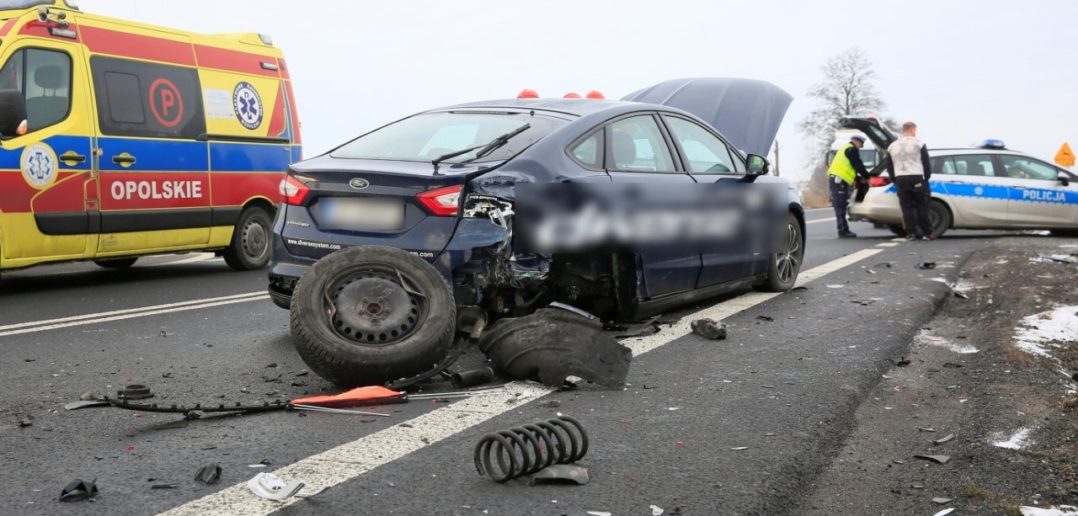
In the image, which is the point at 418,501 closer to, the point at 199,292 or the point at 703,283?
the point at 703,283

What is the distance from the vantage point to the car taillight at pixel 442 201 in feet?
17.5

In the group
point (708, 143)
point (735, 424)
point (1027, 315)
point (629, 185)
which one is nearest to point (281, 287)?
point (629, 185)

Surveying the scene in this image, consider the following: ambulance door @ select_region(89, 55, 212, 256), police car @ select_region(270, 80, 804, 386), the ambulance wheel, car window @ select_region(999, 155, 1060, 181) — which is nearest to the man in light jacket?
car window @ select_region(999, 155, 1060, 181)

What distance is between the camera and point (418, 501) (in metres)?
3.16

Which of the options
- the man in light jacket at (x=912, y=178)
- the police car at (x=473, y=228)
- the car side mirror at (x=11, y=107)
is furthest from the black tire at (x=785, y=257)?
the man in light jacket at (x=912, y=178)

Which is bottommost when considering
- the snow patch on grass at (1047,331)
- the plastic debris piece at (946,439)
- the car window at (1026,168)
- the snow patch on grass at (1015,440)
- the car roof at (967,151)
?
the snow patch on grass at (1047,331)

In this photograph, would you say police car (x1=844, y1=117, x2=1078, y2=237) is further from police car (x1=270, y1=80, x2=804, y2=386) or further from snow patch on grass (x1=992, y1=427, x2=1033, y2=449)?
snow patch on grass (x1=992, y1=427, x2=1033, y2=449)

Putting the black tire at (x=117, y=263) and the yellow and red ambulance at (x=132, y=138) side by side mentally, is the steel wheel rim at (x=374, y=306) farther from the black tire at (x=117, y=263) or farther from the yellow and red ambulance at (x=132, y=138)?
the black tire at (x=117, y=263)

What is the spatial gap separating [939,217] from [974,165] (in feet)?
3.13

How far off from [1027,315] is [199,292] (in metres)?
6.44

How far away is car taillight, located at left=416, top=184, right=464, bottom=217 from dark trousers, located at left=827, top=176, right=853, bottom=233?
39.4 ft

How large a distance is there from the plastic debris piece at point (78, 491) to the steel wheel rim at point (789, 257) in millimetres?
5975

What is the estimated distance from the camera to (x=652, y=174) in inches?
A: 257

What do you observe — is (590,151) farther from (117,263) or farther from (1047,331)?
(117,263)
